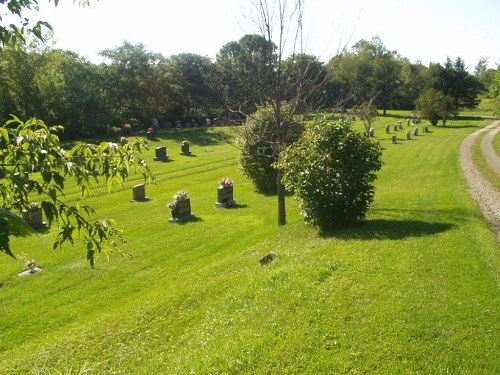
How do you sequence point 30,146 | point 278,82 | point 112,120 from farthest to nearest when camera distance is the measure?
point 112,120
point 278,82
point 30,146

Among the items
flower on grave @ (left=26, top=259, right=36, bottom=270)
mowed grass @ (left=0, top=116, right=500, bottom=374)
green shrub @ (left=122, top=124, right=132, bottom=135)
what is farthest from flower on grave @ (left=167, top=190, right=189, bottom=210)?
green shrub @ (left=122, top=124, right=132, bottom=135)

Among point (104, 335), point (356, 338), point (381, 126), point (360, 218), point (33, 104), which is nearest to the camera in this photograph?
point (356, 338)

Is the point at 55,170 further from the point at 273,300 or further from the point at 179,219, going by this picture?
the point at 179,219

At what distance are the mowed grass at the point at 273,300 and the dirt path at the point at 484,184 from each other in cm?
54

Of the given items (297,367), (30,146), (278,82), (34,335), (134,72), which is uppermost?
(134,72)

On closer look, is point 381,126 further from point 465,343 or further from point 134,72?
point 465,343

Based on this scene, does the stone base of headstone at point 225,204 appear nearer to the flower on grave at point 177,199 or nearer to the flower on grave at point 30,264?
the flower on grave at point 177,199

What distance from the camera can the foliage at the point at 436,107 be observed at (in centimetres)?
5884

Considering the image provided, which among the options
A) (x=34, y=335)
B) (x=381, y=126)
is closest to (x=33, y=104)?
(x=34, y=335)

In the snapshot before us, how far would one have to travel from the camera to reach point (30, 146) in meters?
3.65

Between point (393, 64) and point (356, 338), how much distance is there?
7802cm

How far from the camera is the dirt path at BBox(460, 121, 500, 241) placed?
1340cm

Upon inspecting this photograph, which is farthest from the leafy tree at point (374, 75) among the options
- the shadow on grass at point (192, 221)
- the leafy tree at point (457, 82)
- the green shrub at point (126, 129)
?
the shadow on grass at point (192, 221)

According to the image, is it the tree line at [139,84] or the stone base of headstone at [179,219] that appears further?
the tree line at [139,84]
